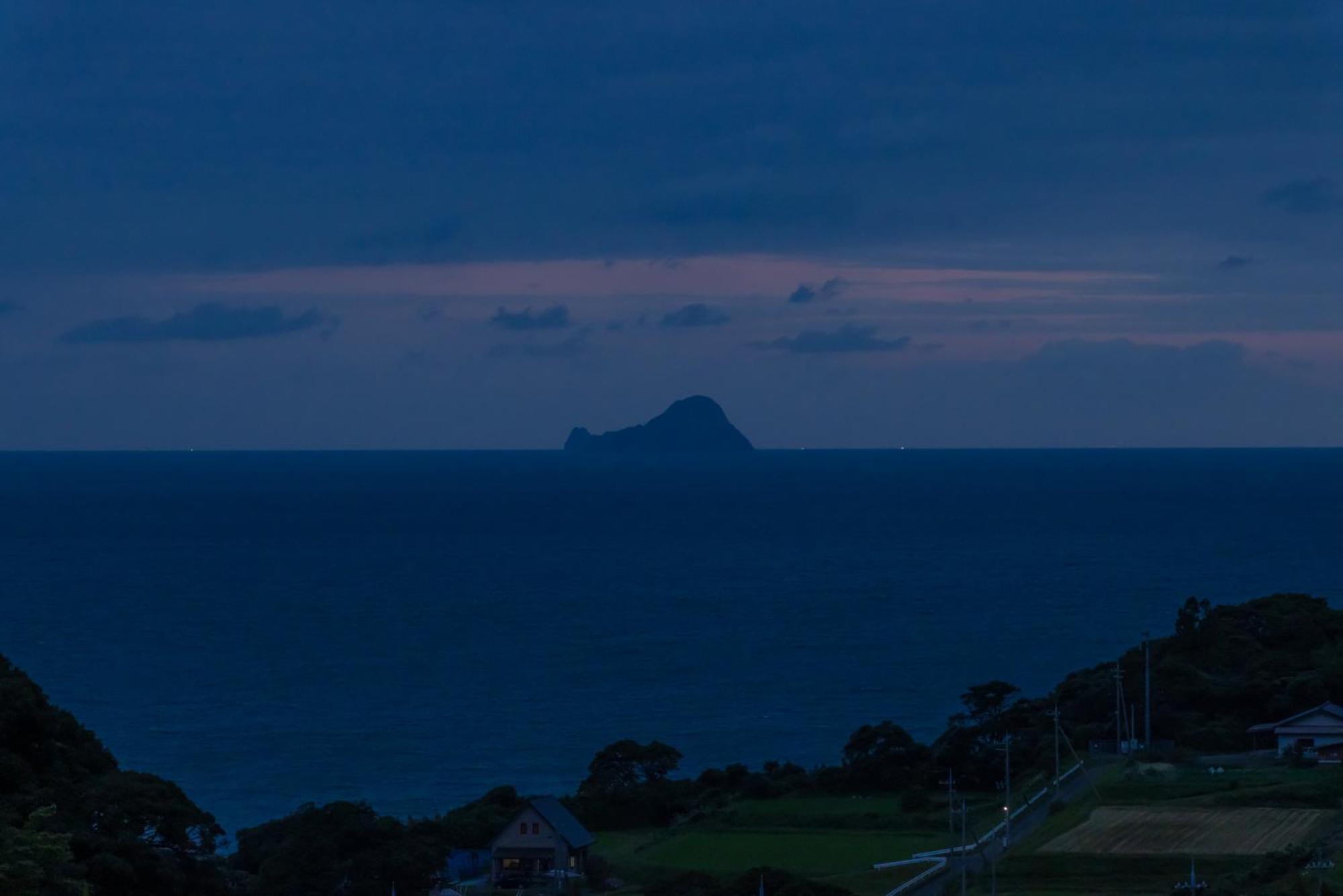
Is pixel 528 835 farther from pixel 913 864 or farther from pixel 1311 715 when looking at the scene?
pixel 1311 715

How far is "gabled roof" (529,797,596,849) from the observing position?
3722 cm

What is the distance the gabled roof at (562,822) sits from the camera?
122 feet

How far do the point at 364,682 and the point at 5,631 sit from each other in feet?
82.7

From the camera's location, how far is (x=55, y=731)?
90.6ft

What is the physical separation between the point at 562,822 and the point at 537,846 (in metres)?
0.85

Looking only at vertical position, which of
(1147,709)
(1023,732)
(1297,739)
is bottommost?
(1297,739)

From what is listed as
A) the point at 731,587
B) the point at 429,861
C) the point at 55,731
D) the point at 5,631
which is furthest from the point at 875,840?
the point at 731,587

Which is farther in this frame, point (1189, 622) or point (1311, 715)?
point (1189, 622)

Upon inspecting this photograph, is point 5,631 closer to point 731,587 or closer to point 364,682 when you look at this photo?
point 364,682

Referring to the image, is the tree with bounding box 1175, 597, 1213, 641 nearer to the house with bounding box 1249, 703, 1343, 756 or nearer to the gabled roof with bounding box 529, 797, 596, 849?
the house with bounding box 1249, 703, 1343, 756

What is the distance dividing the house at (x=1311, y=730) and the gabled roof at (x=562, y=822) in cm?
2200

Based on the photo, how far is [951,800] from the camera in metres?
41.1

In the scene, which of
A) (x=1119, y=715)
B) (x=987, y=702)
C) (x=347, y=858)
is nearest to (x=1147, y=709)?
(x=1119, y=715)

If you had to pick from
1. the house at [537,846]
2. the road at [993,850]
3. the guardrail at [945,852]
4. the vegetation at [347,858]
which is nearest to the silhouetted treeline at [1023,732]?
the road at [993,850]
